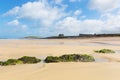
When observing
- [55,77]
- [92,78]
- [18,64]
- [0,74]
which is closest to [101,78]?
[92,78]

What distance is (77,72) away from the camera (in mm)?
9984

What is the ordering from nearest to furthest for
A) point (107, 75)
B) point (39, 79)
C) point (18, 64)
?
point (39, 79)
point (107, 75)
point (18, 64)

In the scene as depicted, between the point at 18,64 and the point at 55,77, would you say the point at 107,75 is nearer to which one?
the point at 55,77

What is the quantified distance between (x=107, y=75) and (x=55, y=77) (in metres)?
1.96

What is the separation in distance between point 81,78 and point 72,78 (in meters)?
0.32

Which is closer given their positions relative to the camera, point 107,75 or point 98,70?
point 107,75

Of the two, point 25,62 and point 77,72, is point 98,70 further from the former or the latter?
point 25,62

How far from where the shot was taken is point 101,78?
8859 mm

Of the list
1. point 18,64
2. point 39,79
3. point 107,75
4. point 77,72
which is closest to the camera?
point 39,79

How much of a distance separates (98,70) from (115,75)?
1132 millimetres

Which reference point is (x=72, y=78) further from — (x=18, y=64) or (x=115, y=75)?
(x=18, y=64)

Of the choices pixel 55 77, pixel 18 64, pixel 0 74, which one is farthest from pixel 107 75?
pixel 18 64

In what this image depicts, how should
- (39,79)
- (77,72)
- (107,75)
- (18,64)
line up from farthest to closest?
(18,64) → (77,72) → (107,75) → (39,79)

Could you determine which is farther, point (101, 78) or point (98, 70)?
point (98, 70)
